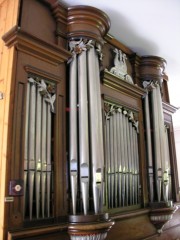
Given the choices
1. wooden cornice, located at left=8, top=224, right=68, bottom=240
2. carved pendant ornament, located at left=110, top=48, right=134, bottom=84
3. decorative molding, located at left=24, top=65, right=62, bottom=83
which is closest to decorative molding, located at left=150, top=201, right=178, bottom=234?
wooden cornice, located at left=8, top=224, right=68, bottom=240

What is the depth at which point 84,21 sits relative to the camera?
3178 mm

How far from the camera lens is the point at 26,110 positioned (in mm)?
2512

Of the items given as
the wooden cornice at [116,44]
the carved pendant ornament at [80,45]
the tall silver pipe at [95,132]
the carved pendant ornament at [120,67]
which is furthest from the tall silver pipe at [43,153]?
the wooden cornice at [116,44]

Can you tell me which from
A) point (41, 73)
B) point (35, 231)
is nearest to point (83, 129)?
point (41, 73)

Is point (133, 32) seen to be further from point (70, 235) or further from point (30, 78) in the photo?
point (70, 235)

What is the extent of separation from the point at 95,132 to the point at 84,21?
1285mm

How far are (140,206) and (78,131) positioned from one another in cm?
148

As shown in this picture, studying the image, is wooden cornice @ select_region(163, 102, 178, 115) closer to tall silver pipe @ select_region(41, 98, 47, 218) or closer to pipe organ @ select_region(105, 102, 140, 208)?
pipe organ @ select_region(105, 102, 140, 208)

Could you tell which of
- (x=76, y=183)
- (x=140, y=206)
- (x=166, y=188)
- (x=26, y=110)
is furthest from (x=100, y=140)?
(x=166, y=188)

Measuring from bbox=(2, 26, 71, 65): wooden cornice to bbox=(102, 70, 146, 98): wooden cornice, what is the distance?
0.66 m

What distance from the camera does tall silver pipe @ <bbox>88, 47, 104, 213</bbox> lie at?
2.66 m

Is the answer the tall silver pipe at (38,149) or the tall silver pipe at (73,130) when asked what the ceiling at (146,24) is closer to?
the tall silver pipe at (73,130)

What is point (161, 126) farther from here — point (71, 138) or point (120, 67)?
point (71, 138)

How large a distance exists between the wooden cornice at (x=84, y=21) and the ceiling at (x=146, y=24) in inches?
5.1
